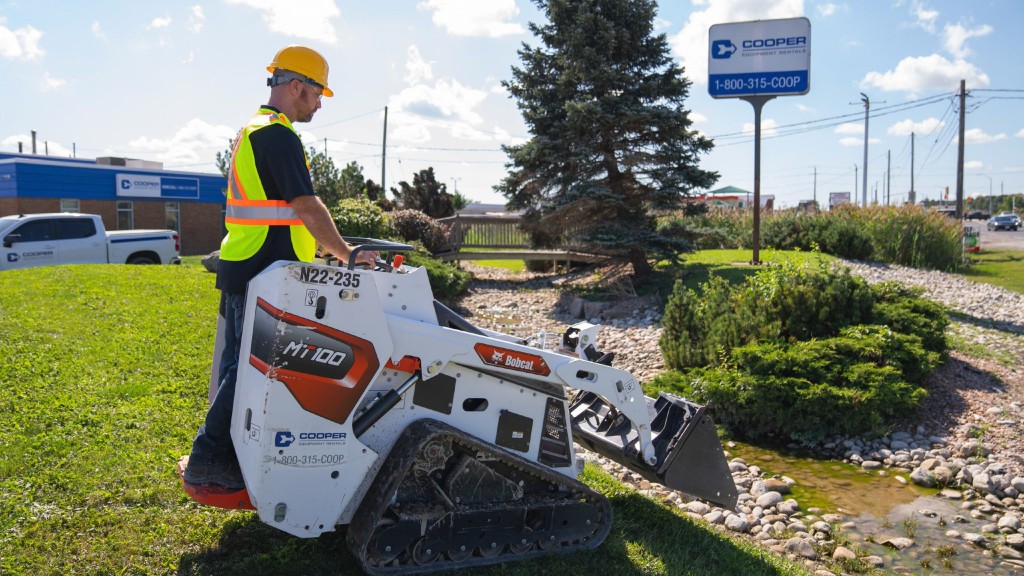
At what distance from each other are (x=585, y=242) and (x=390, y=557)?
13.3 meters

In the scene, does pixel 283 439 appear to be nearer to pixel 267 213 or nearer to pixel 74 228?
pixel 267 213

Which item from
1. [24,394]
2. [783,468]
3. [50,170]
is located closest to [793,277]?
[783,468]

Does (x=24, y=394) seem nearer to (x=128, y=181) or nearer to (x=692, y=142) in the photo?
(x=692, y=142)

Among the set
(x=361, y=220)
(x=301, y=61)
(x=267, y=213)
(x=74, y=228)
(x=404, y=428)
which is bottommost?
(x=404, y=428)

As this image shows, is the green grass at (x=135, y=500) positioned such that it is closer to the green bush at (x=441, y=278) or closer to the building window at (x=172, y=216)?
the green bush at (x=441, y=278)

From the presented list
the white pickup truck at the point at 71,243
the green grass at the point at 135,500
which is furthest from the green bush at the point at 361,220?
the green grass at the point at 135,500

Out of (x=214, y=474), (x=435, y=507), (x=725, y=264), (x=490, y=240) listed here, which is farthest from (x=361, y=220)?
(x=435, y=507)

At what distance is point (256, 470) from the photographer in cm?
352

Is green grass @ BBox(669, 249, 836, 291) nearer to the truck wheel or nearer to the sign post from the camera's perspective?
the sign post

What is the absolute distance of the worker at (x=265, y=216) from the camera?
3.71 meters

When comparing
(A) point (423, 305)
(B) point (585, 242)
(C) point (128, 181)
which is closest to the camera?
(A) point (423, 305)

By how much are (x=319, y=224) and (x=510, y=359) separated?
1195 millimetres

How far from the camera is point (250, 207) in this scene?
3.81m

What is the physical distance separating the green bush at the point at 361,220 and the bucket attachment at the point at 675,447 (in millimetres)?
10963
